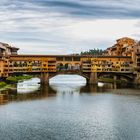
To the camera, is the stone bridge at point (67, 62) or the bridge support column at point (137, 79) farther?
the bridge support column at point (137, 79)

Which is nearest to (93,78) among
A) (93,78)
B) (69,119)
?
(93,78)

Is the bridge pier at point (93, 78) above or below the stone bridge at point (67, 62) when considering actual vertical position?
below

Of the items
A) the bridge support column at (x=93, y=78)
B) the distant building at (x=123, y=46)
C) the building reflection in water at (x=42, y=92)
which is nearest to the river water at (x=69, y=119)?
the building reflection in water at (x=42, y=92)

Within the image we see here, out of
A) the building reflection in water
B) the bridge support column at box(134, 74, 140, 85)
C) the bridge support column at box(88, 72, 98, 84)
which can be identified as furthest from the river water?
the bridge support column at box(134, 74, 140, 85)

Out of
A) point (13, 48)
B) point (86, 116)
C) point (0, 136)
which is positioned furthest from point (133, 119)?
point (13, 48)

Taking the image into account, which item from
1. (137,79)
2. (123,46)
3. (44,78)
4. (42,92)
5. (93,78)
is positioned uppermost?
(123,46)

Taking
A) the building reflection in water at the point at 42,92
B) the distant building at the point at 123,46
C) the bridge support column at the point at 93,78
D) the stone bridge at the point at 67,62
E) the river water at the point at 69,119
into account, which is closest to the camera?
the river water at the point at 69,119

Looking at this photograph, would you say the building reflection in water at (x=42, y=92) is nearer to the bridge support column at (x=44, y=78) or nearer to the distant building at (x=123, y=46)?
the bridge support column at (x=44, y=78)

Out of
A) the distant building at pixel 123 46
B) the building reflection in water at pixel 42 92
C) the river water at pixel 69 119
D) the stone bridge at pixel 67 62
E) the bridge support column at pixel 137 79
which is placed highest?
the distant building at pixel 123 46

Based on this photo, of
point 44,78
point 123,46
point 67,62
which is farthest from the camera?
point 123,46

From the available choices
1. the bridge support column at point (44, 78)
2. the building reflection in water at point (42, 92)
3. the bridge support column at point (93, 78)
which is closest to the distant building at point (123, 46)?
the bridge support column at point (93, 78)

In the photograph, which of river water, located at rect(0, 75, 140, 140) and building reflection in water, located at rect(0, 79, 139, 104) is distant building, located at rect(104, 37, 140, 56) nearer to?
building reflection in water, located at rect(0, 79, 139, 104)

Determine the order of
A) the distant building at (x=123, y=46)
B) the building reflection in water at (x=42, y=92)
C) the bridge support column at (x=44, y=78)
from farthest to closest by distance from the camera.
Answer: the distant building at (x=123, y=46) → the bridge support column at (x=44, y=78) → the building reflection in water at (x=42, y=92)

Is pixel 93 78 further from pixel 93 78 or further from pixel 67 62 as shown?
pixel 67 62
